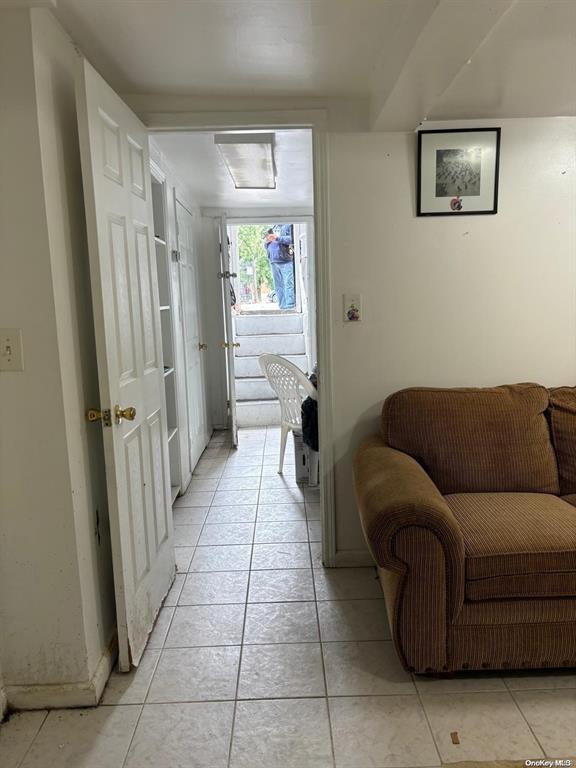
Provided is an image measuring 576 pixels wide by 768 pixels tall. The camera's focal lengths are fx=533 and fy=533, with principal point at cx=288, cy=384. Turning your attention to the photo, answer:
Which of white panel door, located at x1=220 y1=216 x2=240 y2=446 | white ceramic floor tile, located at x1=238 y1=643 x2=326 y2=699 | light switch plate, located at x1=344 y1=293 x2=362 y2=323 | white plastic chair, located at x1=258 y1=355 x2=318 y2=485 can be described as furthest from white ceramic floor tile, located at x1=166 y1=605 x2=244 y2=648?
white panel door, located at x1=220 y1=216 x2=240 y2=446

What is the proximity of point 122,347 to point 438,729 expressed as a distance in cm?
154

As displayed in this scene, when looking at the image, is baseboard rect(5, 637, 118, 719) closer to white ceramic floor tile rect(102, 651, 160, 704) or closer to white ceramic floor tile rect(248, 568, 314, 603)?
white ceramic floor tile rect(102, 651, 160, 704)

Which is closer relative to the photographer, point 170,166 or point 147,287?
point 147,287

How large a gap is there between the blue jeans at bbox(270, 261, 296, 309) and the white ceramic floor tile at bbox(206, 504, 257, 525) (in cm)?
415

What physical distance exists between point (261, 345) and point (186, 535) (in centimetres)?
404

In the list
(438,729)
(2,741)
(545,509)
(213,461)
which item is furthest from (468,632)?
(213,461)

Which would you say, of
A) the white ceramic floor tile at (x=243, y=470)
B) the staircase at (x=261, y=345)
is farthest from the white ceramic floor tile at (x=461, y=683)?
the staircase at (x=261, y=345)

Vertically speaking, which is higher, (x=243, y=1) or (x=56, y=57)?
(x=243, y=1)

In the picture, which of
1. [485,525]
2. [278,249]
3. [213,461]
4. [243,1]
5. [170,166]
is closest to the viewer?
[243,1]

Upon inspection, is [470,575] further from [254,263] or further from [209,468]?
[254,263]

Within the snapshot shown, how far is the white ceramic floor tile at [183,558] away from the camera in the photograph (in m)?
2.56

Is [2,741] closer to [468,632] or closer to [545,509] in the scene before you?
[468,632]

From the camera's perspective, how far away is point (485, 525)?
1.79 meters

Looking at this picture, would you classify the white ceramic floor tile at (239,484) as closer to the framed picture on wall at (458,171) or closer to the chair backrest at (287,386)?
the chair backrest at (287,386)
